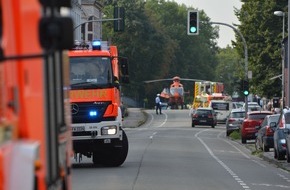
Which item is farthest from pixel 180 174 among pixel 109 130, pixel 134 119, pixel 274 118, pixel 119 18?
pixel 134 119

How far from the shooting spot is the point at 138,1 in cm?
12538

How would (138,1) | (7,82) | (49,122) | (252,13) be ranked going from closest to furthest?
(7,82), (49,122), (252,13), (138,1)

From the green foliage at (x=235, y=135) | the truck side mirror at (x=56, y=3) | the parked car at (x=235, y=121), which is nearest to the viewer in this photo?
the truck side mirror at (x=56, y=3)

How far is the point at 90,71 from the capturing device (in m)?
22.7

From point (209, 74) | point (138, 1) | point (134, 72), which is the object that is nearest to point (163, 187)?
point (134, 72)

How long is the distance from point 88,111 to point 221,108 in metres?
59.0

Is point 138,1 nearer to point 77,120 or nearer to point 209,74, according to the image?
point 209,74

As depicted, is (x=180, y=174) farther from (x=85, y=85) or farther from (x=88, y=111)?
(x=85, y=85)

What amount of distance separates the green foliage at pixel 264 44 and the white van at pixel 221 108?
3.90 meters

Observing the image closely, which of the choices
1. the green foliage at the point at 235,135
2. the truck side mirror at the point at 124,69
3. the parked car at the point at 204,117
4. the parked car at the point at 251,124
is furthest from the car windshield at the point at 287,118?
the parked car at the point at 204,117

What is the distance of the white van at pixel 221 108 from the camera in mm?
80750

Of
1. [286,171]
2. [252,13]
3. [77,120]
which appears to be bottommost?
[286,171]

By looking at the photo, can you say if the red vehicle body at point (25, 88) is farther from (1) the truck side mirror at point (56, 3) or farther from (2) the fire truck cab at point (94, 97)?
(2) the fire truck cab at point (94, 97)

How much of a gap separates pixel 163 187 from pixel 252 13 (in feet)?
200
